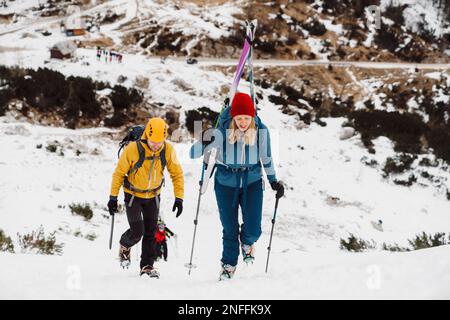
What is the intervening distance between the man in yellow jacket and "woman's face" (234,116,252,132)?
67 cm

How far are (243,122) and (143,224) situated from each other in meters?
1.48

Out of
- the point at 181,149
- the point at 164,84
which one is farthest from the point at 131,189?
the point at 164,84

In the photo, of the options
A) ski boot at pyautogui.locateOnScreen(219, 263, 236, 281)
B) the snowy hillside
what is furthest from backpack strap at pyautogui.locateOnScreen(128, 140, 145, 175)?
ski boot at pyautogui.locateOnScreen(219, 263, 236, 281)

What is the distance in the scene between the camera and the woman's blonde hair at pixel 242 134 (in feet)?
12.4

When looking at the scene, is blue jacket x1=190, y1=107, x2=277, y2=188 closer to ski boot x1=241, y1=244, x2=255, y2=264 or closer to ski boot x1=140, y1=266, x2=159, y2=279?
ski boot x1=241, y1=244, x2=255, y2=264

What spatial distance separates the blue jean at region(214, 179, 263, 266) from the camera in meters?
3.92

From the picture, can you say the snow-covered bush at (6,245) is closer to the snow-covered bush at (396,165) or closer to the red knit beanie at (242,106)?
the red knit beanie at (242,106)

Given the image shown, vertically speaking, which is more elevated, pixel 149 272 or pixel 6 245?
pixel 149 272

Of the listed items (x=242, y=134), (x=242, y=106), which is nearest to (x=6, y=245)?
(x=242, y=134)

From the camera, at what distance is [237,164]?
12.4ft

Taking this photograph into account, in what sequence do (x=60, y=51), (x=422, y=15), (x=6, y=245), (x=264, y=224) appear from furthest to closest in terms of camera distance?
(x=422, y=15) < (x=60, y=51) < (x=264, y=224) < (x=6, y=245)

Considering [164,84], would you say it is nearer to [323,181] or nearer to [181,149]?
[181,149]

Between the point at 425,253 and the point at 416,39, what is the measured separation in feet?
128

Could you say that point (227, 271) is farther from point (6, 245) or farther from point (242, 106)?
point (6, 245)
